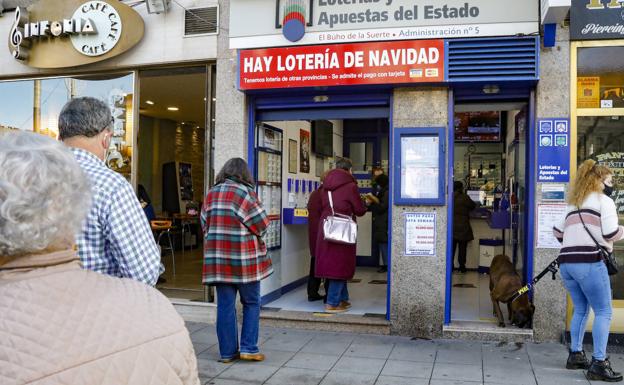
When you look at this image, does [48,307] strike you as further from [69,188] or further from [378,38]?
[378,38]

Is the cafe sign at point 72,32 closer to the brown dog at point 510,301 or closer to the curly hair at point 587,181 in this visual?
the brown dog at point 510,301

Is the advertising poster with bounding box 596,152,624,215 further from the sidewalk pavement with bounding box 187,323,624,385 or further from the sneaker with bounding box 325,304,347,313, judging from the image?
the sneaker with bounding box 325,304,347,313

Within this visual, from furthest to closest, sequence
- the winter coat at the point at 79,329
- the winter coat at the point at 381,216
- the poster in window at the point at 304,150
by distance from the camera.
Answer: the winter coat at the point at 381,216 < the poster in window at the point at 304,150 < the winter coat at the point at 79,329

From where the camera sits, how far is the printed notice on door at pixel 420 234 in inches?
239

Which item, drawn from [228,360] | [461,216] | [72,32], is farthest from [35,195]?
[461,216]

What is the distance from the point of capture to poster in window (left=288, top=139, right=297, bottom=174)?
26.5 ft

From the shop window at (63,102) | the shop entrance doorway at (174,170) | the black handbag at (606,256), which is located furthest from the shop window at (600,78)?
the shop window at (63,102)

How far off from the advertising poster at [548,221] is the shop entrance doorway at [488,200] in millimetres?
143

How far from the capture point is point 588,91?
586cm

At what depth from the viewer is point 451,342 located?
5.91 m

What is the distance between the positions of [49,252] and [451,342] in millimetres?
5277

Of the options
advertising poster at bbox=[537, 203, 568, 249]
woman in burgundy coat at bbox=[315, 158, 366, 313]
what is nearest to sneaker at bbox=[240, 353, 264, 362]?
woman in burgundy coat at bbox=[315, 158, 366, 313]

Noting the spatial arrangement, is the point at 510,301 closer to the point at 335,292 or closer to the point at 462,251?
the point at 335,292

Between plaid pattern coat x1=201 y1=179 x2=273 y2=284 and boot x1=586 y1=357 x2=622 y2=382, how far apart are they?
2.91m
